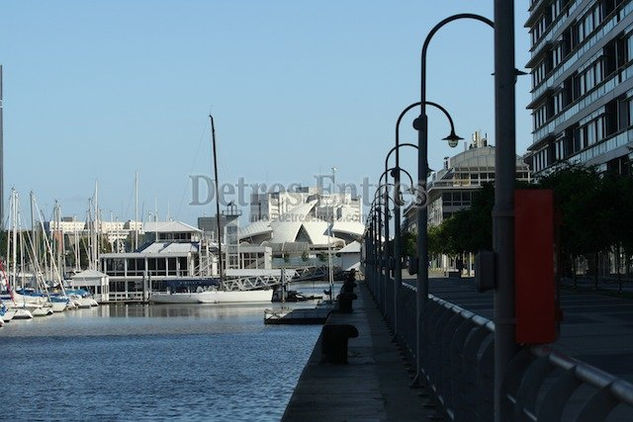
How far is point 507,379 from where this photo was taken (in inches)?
392

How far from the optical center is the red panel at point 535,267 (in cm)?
943

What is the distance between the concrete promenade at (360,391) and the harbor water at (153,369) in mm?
2180

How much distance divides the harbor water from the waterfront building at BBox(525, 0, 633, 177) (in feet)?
75.3

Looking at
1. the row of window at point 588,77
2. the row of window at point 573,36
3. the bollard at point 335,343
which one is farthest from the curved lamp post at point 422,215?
the row of window at point 573,36

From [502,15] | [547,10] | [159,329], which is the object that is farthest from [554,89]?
[502,15]

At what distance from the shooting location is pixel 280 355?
51219mm

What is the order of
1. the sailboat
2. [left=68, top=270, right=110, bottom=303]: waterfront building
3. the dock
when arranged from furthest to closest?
[left=68, top=270, right=110, bottom=303]: waterfront building, the sailboat, the dock

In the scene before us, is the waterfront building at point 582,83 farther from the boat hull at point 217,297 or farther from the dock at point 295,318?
the boat hull at point 217,297

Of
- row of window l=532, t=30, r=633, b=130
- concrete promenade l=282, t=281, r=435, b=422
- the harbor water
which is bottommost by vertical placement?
the harbor water

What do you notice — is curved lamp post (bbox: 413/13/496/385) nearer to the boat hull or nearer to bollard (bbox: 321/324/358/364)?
bollard (bbox: 321/324/358/364)

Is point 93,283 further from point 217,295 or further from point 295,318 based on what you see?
point 295,318

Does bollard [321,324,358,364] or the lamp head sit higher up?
the lamp head

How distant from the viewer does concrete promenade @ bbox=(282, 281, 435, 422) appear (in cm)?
1953

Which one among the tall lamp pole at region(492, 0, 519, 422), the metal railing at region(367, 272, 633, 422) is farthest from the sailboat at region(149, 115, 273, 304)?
the tall lamp pole at region(492, 0, 519, 422)
